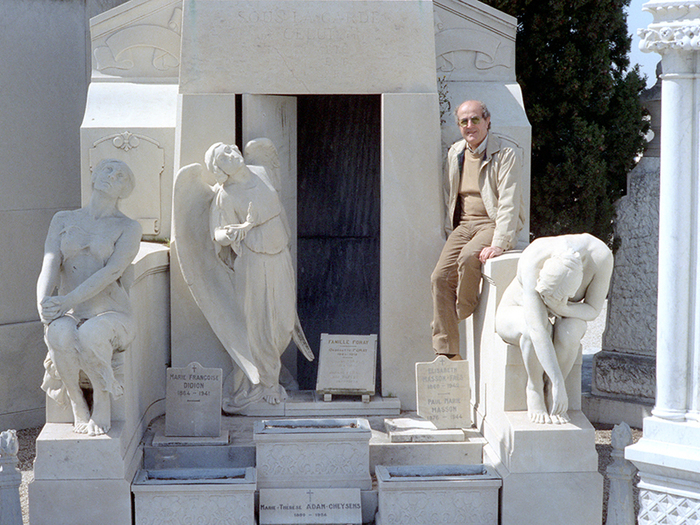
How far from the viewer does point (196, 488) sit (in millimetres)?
5707

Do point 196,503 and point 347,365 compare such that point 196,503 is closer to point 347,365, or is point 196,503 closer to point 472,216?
point 347,365

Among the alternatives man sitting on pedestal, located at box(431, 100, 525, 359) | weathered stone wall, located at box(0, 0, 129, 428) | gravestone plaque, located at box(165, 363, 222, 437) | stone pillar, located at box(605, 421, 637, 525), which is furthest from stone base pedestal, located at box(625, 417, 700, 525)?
weathered stone wall, located at box(0, 0, 129, 428)

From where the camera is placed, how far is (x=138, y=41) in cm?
767

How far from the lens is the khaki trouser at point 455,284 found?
6.59 metres

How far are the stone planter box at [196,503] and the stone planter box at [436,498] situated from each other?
767 millimetres

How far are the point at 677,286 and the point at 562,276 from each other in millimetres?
892

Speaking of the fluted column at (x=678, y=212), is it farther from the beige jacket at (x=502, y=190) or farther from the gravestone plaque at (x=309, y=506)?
the gravestone plaque at (x=309, y=506)

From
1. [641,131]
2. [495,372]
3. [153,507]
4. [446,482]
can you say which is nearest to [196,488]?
[153,507]

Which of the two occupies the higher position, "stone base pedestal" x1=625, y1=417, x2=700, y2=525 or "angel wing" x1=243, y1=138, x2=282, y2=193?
"angel wing" x1=243, y1=138, x2=282, y2=193

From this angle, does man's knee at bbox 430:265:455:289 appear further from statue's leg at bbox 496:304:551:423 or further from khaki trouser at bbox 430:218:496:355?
statue's leg at bbox 496:304:551:423

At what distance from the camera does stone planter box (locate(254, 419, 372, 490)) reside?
238 inches

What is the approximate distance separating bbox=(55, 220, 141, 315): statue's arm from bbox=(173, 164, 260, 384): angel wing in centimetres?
82

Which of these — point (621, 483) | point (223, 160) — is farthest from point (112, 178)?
point (621, 483)

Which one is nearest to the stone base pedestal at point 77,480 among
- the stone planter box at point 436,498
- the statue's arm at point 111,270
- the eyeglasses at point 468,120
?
the statue's arm at point 111,270
